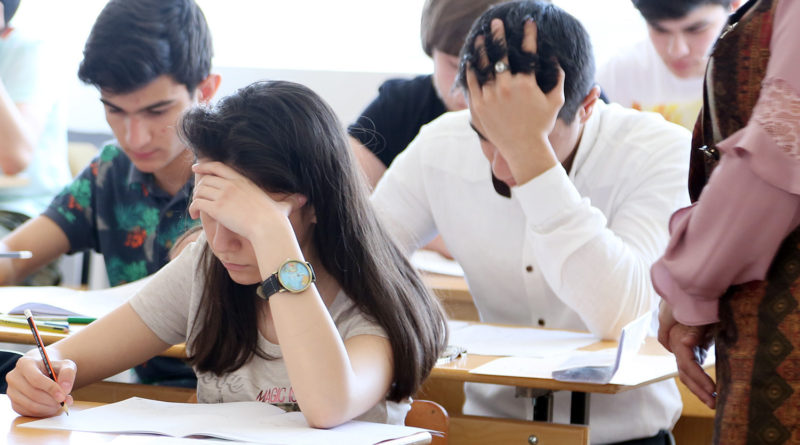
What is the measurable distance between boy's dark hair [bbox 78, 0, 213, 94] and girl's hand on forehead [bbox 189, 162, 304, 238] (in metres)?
0.88

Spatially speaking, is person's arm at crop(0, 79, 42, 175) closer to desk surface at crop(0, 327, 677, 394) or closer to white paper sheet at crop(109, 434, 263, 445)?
desk surface at crop(0, 327, 677, 394)

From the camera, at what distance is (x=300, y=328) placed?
49.2 inches

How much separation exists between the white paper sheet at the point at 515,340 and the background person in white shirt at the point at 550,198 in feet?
0.20

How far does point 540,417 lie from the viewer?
1650mm

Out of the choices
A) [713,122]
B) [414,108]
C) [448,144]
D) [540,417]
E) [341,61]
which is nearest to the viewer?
[713,122]

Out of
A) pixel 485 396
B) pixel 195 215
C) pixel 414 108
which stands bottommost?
pixel 485 396

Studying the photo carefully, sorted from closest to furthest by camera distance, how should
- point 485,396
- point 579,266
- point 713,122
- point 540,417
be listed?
point 713,122 → point 540,417 → point 579,266 → point 485,396

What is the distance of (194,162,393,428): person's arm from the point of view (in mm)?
1214

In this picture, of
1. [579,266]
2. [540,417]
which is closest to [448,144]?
[579,266]

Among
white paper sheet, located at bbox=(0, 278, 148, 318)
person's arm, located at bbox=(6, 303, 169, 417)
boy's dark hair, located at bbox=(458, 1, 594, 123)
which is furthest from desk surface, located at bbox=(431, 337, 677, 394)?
white paper sheet, located at bbox=(0, 278, 148, 318)

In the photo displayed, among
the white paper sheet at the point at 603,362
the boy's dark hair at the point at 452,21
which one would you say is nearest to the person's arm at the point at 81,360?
the white paper sheet at the point at 603,362

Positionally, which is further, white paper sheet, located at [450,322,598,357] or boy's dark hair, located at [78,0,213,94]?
boy's dark hair, located at [78,0,213,94]

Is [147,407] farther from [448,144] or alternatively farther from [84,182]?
[84,182]

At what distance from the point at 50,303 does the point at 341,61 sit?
2079 millimetres
